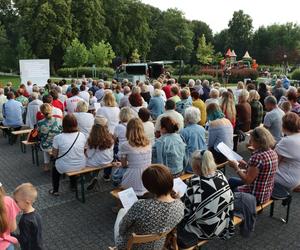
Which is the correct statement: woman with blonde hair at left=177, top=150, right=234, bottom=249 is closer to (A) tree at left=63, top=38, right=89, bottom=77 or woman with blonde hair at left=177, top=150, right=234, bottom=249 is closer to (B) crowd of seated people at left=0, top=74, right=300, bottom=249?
(B) crowd of seated people at left=0, top=74, right=300, bottom=249

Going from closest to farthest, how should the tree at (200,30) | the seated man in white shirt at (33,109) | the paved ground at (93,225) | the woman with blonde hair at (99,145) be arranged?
the paved ground at (93,225)
the woman with blonde hair at (99,145)
the seated man in white shirt at (33,109)
the tree at (200,30)

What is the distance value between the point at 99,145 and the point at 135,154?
4.05 ft

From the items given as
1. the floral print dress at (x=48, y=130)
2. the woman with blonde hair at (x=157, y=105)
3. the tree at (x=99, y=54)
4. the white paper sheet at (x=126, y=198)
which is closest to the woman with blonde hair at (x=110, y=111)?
the floral print dress at (x=48, y=130)

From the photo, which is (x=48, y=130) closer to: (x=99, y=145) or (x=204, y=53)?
(x=99, y=145)

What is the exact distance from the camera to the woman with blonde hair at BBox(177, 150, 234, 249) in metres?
3.75

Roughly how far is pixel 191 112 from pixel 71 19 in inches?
1647

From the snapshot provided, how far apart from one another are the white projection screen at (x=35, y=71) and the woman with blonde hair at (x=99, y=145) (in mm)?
12536

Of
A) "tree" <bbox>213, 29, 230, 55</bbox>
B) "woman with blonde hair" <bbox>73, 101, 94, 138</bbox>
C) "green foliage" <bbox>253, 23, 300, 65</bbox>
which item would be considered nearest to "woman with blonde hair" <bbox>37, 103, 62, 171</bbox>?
"woman with blonde hair" <bbox>73, 101, 94, 138</bbox>

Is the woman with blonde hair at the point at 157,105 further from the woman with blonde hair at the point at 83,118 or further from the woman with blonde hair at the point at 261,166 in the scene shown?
the woman with blonde hair at the point at 261,166

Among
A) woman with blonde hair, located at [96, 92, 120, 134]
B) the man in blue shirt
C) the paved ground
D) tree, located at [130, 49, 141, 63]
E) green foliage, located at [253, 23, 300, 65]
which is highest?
green foliage, located at [253, 23, 300, 65]

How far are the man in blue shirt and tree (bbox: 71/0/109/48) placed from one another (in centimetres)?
3726

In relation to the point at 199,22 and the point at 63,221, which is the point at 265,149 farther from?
the point at 199,22

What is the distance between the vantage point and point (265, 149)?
454cm

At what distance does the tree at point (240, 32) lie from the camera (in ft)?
233
